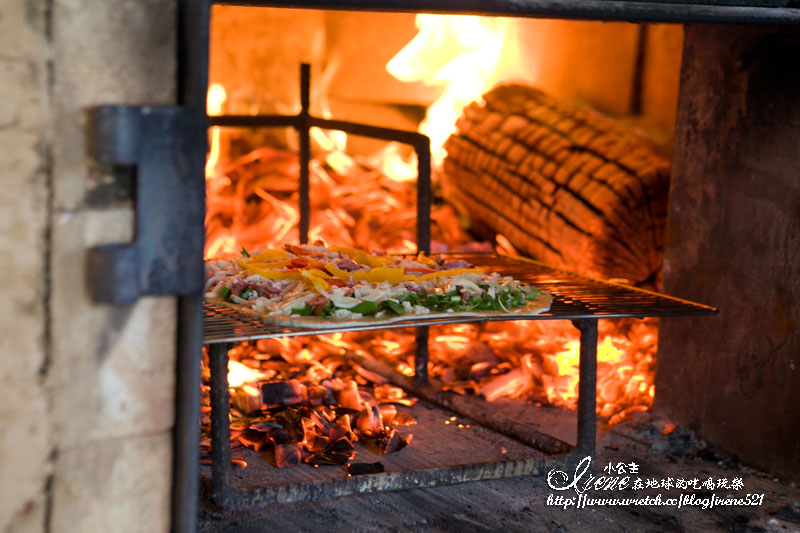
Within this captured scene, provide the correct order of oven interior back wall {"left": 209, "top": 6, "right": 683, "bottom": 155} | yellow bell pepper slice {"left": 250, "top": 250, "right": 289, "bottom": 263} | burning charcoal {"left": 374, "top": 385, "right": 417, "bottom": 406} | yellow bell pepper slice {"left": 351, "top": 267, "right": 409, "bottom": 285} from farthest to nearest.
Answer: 1. oven interior back wall {"left": 209, "top": 6, "right": 683, "bottom": 155}
2. burning charcoal {"left": 374, "top": 385, "right": 417, "bottom": 406}
3. yellow bell pepper slice {"left": 250, "top": 250, "right": 289, "bottom": 263}
4. yellow bell pepper slice {"left": 351, "top": 267, "right": 409, "bottom": 285}

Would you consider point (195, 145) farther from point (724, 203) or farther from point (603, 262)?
point (603, 262)

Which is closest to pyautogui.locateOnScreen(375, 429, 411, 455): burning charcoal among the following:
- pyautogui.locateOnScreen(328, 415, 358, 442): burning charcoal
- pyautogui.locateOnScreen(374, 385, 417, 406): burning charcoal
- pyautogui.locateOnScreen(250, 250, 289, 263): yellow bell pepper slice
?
pyautogui.locateOnScreen(328, 415, 358, 442): burning charcoal

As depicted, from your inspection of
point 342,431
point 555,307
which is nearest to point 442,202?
point 342,431

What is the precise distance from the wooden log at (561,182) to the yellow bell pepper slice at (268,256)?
5.37ft

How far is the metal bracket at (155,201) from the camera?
2.09 metres

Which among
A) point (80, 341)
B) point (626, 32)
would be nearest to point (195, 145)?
point (80, 341)

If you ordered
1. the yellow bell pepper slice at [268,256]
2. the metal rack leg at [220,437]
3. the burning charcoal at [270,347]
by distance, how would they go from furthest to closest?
the burning charcoal at [270,347] < the yellow bell pepper slice at [268,256] < the metal rack leg at [220,437]

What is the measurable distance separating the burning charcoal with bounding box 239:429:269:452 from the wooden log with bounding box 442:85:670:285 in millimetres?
2007

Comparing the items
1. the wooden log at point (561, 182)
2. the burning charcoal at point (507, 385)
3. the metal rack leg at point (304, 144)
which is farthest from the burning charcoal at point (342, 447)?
the wooden log at point (561, 182)

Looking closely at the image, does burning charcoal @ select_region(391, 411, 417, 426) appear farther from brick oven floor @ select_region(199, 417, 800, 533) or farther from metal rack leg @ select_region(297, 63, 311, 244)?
metal rack leg @ select_region(297, 63, 311, 244)

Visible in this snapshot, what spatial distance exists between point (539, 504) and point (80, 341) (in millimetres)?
2010

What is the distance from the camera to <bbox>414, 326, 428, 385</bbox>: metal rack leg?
184 inches

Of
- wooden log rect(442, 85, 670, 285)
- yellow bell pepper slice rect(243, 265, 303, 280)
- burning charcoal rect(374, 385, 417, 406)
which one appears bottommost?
burning charcoal rect(374, 385, 417, 406)

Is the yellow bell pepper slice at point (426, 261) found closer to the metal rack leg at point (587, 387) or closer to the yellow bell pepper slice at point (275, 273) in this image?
the yellow bell pepper slice at point (275, 273)
